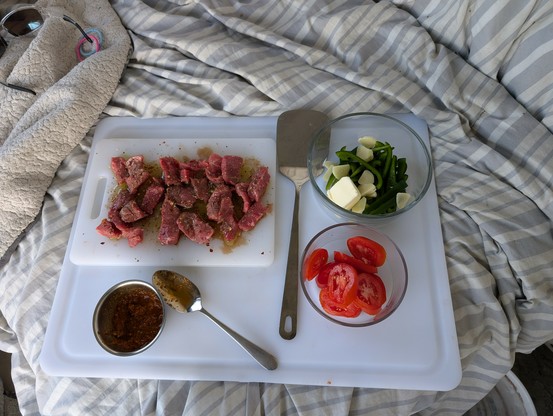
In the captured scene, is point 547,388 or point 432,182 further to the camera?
point 547,388

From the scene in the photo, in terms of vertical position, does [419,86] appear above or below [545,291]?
above

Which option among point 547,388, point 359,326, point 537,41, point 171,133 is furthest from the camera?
point 547,388

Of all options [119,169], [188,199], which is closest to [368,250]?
[188,199]

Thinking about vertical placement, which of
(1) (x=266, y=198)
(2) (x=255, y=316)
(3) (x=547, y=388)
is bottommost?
(3) (x=547, y=388)

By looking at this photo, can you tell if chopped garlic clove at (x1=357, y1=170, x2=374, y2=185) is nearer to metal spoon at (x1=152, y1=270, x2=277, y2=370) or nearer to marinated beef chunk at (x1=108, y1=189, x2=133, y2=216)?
metal spoon at (x1=152, y1=270, x2=277, y2=370)

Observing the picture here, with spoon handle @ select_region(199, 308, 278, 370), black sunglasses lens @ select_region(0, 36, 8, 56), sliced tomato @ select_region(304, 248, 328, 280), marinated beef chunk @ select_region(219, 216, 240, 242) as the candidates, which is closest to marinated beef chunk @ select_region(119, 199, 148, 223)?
marinated beef chunk @ select_region(219, 216, 240, 242)

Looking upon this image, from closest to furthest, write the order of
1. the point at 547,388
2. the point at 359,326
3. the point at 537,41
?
1. the point at 359,326
2. the point at 537,41
3. the point at 547,388

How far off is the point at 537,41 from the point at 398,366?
85 cm

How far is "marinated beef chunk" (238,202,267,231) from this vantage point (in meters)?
1.10

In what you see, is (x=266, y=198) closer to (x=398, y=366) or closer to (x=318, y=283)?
(x=318, y=283)

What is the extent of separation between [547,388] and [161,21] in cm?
184

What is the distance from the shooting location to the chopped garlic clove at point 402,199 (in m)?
1.06

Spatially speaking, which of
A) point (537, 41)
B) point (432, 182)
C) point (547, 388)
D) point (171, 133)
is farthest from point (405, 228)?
point (547, 388)

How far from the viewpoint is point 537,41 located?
41.4 inches
